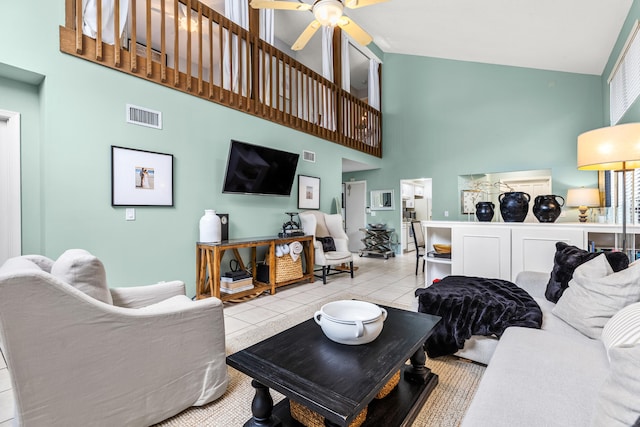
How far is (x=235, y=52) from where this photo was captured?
4008 mm

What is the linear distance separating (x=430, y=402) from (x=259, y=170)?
331cm

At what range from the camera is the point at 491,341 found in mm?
1974

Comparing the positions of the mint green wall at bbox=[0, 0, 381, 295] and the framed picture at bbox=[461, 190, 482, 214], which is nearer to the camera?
the mint green wall at bbox=[0, 0, 381, 295]

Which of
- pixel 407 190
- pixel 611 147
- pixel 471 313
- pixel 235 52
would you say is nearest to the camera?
pixel 471 313

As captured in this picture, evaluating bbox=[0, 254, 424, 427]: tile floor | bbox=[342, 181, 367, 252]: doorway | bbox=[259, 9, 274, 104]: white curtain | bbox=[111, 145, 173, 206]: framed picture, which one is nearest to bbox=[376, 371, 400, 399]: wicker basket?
bbox=[0, 254, 424, 427]: tile floor

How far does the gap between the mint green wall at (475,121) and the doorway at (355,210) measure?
0.42 metres

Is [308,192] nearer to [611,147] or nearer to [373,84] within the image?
[373,84]

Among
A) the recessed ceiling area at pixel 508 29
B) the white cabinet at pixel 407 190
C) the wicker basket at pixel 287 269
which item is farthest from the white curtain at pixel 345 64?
the wicker basket at pixel 287 269

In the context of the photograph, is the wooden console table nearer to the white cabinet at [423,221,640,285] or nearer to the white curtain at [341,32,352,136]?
the white cabinet at [423,221,640,285]

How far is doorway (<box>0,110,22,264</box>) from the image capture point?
2669mm

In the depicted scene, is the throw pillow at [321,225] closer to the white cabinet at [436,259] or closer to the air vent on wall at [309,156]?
the air vent on wall at [309,156]

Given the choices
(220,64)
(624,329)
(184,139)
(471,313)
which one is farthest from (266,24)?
(624,329)

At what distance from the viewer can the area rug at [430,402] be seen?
1.52m

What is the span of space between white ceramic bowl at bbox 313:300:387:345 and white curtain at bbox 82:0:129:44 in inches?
131
